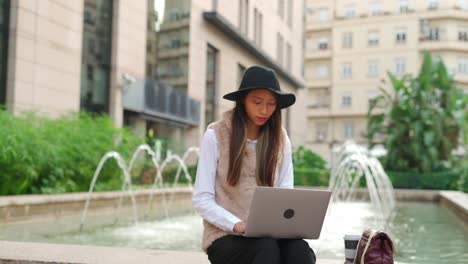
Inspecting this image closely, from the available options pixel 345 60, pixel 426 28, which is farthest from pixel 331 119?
pixel 426 28

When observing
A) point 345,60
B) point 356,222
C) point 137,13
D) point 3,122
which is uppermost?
point 345,60

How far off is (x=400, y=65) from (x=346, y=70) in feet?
15.8

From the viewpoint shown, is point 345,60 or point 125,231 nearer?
point 125,231

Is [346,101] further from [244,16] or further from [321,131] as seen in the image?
[244,16]

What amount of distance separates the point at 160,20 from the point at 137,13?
235 centimetres

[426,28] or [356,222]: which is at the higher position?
[426,28]

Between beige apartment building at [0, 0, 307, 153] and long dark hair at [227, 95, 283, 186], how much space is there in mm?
11693

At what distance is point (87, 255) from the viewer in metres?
3.55

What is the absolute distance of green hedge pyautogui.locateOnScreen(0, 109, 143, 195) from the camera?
348 inches

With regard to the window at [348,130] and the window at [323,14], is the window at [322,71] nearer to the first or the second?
the window at [323,14]

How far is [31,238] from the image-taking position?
256 inches

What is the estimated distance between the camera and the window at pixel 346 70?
2167 inches

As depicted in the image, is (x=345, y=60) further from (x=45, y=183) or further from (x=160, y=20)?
(x=45, y=183)

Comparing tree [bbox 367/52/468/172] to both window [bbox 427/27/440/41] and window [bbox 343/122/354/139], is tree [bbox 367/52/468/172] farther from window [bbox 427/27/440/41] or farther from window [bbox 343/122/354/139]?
window [bbox 343/122/354/139]
